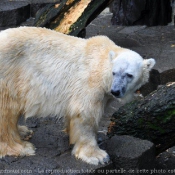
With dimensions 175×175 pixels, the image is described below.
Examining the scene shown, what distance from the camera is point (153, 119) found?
4.55 meters

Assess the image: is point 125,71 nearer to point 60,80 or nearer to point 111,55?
point 111,55

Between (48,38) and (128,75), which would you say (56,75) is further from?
(128,75)

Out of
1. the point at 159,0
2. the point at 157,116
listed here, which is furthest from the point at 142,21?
the point at 157,116

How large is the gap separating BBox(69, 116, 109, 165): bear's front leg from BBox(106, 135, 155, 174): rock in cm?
13

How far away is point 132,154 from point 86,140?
422 mm

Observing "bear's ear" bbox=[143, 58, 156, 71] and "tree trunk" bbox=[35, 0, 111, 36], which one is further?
"tree trunk" bbox=[35, 0, 111, 36]

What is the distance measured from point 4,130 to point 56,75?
Result: 2.17 feet

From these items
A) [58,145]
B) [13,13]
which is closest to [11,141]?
[58,145]

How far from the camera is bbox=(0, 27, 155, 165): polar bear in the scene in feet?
13.5

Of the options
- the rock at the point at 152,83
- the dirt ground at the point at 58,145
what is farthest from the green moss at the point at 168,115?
the rock at the point at 152,83

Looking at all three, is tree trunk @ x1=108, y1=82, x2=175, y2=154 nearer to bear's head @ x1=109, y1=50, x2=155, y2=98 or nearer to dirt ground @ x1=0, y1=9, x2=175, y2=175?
dirt ground @ x1=0, y1=9, x2=175, y2=175

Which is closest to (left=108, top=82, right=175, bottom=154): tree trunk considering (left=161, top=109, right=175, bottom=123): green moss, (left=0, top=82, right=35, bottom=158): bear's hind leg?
(left=161, top=109, right=175, bottom=123): green moss

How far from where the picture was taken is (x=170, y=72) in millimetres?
6770

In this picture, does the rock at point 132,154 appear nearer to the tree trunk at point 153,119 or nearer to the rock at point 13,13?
the tree trunk at point 153,119
